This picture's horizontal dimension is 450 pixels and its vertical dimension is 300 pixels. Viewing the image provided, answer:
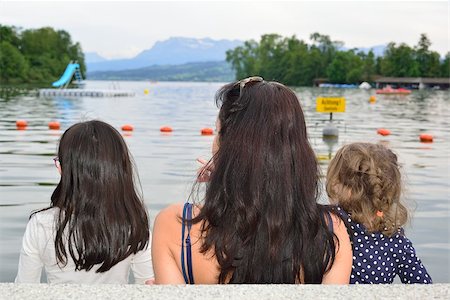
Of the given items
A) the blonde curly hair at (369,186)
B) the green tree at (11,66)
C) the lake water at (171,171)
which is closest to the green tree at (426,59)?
the green tree at (11,66)

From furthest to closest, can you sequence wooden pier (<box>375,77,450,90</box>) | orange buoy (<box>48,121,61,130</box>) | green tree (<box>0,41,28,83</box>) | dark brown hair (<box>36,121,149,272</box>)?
1. wooden pier (<box>375,77,450,90</box>)
2. green tree (<box>0,41,28,83</box>)
3. orange buoy (<box>48,121,61,130</box>)
4. dark brown hair (<box>36,121,149,272</box>)

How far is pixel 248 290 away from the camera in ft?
7.09

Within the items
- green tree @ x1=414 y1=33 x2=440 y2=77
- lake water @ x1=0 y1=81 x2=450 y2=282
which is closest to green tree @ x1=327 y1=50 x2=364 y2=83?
green tree @ x1=414 y1=33 x2=440 y2=77

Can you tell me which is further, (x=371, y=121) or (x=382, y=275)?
(x=371, y=121)

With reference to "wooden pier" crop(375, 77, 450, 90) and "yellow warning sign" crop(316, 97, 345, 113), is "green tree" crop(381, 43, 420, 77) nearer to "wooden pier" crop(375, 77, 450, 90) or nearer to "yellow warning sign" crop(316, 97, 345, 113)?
"wooden pier" crop(375, 77, 450, 90)

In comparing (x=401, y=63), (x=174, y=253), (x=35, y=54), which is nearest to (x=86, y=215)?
(x=174, y=253)

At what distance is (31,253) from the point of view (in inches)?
121

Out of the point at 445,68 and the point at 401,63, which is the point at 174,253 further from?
the point at 401,63

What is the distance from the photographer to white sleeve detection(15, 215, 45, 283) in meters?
3.07

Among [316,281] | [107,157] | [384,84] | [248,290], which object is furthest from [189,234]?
[384,84]

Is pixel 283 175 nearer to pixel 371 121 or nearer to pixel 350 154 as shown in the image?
pixel 350 154

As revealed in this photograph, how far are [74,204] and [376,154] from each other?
130cm

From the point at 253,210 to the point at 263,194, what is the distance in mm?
58

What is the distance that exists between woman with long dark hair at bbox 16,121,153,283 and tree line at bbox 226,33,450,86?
139716mm
